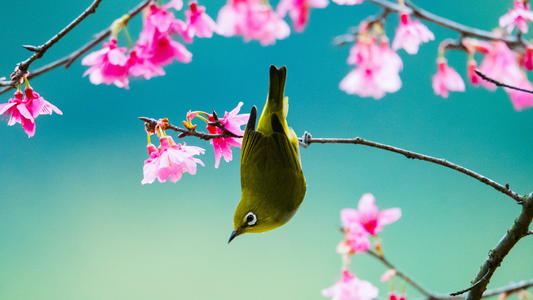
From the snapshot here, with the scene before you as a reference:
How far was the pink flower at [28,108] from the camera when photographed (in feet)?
4.72

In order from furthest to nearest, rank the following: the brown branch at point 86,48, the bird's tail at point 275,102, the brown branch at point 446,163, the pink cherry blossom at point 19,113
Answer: the bird's tail at point 275,102, the brown branch at point 446,163, the pink cherry blossom at point 19,113, the brown branch at point 86,48

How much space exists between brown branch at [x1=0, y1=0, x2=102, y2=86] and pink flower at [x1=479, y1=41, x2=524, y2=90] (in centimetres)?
98

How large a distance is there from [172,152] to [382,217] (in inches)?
23.8

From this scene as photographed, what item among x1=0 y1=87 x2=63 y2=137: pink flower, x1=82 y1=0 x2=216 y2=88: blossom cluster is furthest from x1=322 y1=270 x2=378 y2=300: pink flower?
x1=0 y1=87 x2=63 y2=137: pink flower

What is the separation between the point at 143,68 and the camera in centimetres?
118

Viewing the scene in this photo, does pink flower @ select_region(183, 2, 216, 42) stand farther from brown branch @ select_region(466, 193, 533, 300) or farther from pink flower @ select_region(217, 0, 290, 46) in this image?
brown branch @ select_region(466, 193, 533, 300)

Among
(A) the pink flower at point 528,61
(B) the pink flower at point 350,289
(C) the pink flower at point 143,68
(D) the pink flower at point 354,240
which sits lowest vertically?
(B) the pink flower at point 350,289

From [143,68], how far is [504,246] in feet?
3.73

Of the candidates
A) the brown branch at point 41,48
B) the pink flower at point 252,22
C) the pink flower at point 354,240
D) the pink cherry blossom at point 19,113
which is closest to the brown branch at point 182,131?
the pink cherry blossom at point 19,113

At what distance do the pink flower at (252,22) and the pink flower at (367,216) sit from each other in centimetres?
55

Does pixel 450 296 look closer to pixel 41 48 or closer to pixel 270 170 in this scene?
pixel 270 170

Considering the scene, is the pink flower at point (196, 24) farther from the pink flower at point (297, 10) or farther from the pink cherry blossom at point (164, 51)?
the pink flower at point (297, 10)

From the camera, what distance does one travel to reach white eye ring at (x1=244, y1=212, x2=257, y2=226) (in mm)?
1815

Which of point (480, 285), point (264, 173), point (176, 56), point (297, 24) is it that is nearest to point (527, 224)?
point (480, 285)
